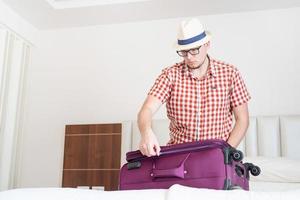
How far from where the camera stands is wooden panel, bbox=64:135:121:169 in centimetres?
337

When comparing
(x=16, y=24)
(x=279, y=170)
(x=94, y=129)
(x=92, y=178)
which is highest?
(x=16, y=24)

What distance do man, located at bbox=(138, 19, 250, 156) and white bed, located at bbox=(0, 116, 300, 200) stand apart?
409 millimetres

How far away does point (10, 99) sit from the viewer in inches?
139

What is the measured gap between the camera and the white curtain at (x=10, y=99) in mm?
3432

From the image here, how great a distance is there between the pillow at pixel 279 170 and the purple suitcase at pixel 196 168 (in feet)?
3.43

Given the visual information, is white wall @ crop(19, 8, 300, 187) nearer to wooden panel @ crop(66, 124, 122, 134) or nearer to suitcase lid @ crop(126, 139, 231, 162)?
wooden panel @ crop(66, 124, 122, 134)

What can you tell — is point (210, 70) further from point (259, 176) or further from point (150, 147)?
point (259, 176)

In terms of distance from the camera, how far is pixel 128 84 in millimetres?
3631

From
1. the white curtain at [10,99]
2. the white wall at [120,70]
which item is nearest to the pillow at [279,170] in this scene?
the white wall at [120,70]

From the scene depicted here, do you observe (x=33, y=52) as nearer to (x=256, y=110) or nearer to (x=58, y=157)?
(x=58, y=157)

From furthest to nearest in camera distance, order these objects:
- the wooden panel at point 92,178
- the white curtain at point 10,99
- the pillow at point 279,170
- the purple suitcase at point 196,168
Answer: the white curtain at point 10,99, the wooden panel at point 92,178, the pillow at point 279,170, the purple suitcase at point 196,168

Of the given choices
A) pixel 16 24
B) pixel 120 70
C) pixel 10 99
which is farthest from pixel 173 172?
pixel 16 24

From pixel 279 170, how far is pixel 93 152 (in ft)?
5.31

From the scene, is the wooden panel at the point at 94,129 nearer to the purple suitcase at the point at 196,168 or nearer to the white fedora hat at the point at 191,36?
the white fedora hat at the point at 191,36
